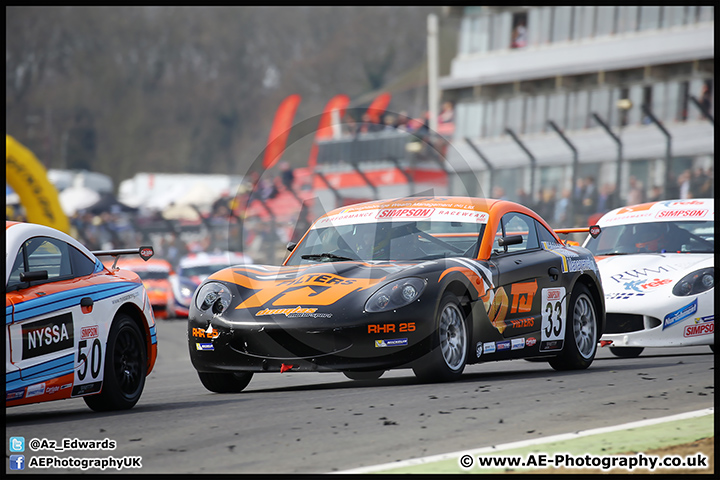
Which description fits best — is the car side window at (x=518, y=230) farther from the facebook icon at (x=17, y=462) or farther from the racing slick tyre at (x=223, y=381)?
the facebook icon at (x=17, y=462)

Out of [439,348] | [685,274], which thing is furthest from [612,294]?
[439,348]

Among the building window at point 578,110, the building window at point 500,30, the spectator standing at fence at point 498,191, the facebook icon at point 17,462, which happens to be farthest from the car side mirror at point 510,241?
the building window at point 500,30

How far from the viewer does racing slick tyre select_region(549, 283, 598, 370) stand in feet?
31.3

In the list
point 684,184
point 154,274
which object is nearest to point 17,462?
point 684,184

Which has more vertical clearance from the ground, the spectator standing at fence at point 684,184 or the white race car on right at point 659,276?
the spectator standing at fence at point 684,184

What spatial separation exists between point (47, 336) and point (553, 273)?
15.0 feet

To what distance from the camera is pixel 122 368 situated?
7582 mm

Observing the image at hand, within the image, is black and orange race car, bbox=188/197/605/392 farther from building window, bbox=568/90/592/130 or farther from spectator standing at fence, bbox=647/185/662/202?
building window, bbox=568/90/592/130

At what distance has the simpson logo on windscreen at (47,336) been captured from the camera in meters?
6.59

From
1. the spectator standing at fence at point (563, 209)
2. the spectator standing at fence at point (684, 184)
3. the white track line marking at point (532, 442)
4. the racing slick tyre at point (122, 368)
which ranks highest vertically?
the spectator standing at fence at point (684, 184)

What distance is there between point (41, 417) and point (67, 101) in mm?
127873

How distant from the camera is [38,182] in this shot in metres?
22.1

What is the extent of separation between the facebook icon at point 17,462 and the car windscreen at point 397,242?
3.94 metres

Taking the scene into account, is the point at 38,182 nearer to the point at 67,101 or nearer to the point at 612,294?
the point at 612,294
